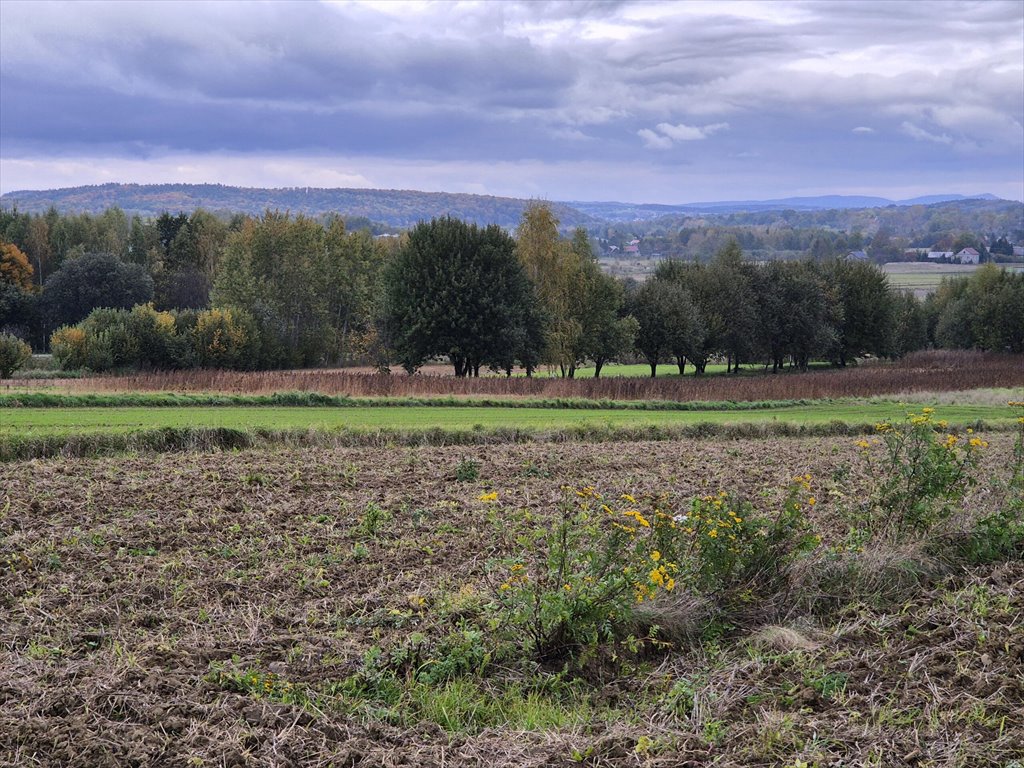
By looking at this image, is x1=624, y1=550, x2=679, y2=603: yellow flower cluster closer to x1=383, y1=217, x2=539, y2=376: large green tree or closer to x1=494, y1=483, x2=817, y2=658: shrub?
x1=494, y1=483, x2=817, y2=658: shrub

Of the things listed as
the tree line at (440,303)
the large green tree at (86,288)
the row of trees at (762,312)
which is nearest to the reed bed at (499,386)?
the tree line at (440,303)

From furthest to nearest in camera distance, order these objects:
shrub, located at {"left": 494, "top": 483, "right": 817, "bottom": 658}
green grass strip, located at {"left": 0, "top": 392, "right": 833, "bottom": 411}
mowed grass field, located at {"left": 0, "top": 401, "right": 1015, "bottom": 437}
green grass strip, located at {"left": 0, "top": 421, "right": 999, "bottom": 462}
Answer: green grass strip, located at {"left": 0, "top": 392, "right": 833, "bottom": 411} < mowed grass field, located at {"left": 0, "top": 401, "right": 1015, "bottom": 437} < green grass strip, located at {"left": 0, "top": 421, "right": 999, "bottom": 462} < shrub, located at {"left": 494, "top": 483, "right": 817, "bottom": 658}

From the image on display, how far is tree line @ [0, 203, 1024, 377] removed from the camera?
51281 mm

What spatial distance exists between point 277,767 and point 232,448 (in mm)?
13595

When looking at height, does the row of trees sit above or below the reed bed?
above

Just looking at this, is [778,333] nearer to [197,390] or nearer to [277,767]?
[197,390]

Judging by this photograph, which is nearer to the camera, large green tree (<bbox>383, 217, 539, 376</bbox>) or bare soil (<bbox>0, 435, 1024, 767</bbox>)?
bare soil (<bbox>0, 435, 1024, 767</bbox>)

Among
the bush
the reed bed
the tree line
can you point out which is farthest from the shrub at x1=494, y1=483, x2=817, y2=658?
A: the bush

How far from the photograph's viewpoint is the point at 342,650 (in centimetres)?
739

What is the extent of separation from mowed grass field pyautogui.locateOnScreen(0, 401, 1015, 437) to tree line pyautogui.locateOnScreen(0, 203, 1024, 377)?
21.3 metres

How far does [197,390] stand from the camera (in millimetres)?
31312

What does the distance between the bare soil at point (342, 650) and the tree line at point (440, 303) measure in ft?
128

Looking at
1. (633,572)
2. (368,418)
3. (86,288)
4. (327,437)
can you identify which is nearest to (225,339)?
(86,288)

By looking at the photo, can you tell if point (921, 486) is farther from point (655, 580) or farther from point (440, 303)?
point (440, 303)
